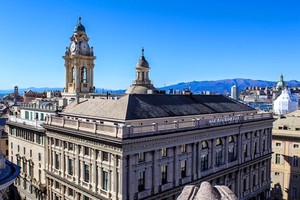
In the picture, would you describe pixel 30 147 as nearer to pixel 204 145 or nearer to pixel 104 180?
pixel 104 180

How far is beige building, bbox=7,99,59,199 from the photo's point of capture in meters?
50.2

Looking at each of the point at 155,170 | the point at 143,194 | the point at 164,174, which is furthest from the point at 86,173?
the point at 164,174

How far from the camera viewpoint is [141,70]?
2562 inches

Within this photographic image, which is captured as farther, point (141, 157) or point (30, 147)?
point (30, 147)

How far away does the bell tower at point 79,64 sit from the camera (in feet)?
223

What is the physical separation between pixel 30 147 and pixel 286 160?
5309 centimetres

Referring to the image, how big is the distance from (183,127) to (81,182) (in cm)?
1487

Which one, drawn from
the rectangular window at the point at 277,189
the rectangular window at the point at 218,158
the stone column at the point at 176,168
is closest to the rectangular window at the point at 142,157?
the stone column at the point at 176,168

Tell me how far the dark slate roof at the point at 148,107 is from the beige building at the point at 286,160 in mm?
17759

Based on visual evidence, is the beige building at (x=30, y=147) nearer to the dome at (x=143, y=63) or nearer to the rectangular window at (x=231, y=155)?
the dome at (x=143, y=63)

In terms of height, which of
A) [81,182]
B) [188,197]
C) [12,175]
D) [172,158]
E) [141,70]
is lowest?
[81,182]

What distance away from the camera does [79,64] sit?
6850 centimetres

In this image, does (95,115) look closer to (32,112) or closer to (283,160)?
(32,112)

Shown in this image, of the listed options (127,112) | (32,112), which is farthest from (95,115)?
(32,112)
